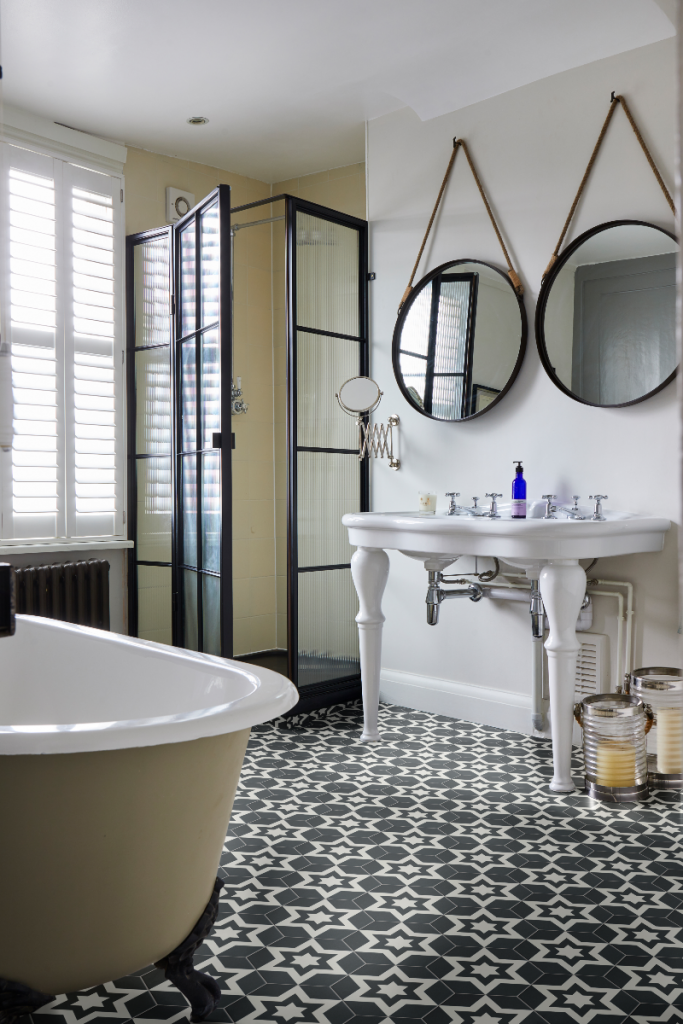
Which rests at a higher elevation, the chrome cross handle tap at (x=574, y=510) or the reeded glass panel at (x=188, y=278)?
the reeded glass panel at (x=188, y=278)

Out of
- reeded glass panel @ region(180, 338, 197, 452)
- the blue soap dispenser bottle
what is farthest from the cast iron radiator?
the blue soap dispenser bottle

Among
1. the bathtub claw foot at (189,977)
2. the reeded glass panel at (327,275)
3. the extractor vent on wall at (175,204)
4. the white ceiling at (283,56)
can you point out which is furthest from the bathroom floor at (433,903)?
→ the extractor vent on wall at (175,204)

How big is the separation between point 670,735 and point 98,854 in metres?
1.94

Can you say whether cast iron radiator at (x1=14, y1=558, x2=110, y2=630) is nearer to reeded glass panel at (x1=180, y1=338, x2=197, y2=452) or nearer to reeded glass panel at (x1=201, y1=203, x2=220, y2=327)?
reeded glass panel at (x1=180, y1=338, x2=197, y2=452)

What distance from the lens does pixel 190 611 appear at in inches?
141

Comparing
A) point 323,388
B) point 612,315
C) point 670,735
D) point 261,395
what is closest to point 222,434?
point 323,388

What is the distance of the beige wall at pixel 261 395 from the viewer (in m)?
4.38

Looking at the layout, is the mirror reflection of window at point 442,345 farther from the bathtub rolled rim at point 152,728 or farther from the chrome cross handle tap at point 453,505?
the bathtub rolled rim at point 152,728

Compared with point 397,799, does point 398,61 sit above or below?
above

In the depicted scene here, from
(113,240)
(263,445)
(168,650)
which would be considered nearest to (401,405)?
(263,445)

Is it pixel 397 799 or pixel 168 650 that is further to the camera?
pixel 397 799

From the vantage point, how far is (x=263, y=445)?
4.56 meters

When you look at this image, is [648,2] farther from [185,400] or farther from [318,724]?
[318,724]

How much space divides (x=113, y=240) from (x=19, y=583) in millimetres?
1634
